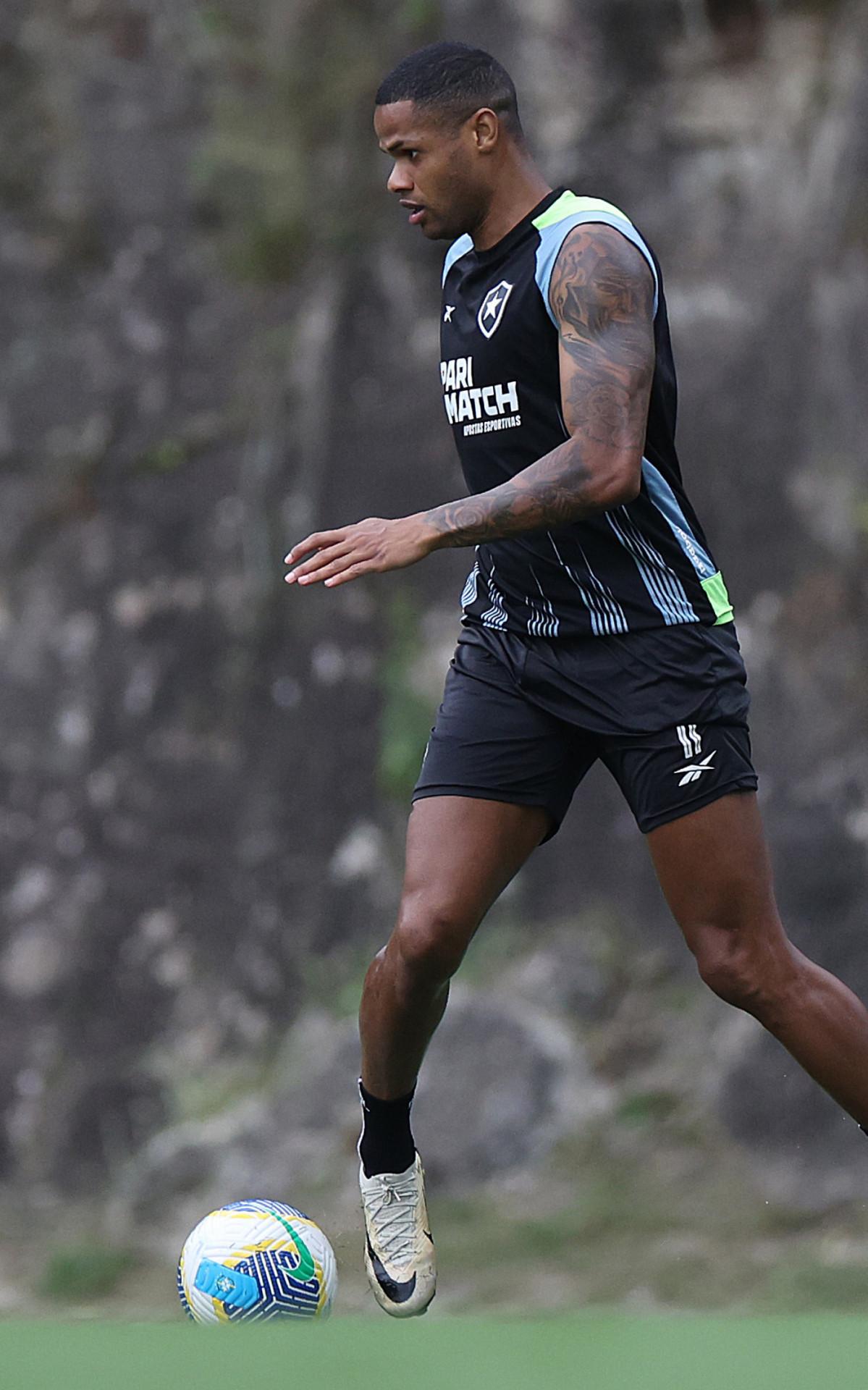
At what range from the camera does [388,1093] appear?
397 centimetres

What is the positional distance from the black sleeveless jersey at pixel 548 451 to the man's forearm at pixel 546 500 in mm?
196

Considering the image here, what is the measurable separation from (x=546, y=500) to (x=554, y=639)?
473mm

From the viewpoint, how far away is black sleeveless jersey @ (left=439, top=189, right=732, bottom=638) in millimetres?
3697

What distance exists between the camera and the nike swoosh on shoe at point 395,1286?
157 inches

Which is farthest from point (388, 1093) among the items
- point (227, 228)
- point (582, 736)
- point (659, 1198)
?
point (227, 228)

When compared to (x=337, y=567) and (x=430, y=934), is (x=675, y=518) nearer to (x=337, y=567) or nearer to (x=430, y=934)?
(x=337, y=567)

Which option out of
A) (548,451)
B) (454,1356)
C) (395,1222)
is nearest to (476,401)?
(548,451)

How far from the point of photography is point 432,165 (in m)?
3.74

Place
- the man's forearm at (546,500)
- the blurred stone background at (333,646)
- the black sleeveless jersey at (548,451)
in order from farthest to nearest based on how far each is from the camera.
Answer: the blurred stone background at (333,646), the black sleeveless jersey at (548,451), the man's forearm at (546,500)

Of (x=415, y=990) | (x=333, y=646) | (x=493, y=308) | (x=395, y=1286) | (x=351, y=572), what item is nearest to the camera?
(x=351, y=572)

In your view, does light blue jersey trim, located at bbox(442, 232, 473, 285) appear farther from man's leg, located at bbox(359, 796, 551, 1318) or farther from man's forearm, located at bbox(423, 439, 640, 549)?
man's leg, located at bbox(359, 796, 551, 1318)

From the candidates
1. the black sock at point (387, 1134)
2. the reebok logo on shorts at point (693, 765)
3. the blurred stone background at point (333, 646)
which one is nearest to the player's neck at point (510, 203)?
the reebok logo on shorts at point (693, 765)

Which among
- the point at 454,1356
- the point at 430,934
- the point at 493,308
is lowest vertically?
the point at 454,1356

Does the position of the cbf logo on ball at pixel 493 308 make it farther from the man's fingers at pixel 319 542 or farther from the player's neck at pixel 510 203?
the man's fingers at pixel 319 542
